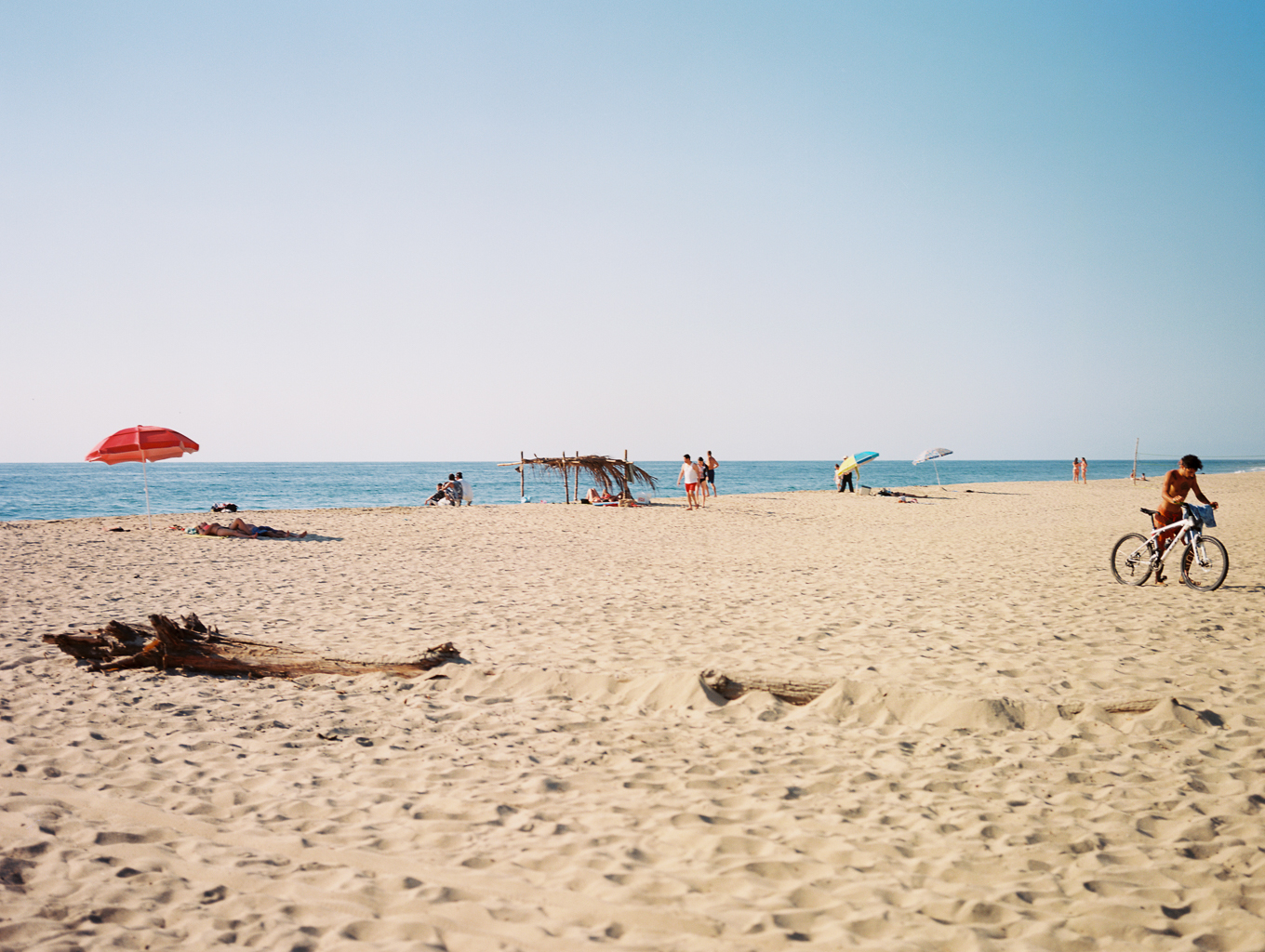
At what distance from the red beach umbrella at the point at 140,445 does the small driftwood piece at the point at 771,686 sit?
1636 centimetres

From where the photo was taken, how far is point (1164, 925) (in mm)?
2664

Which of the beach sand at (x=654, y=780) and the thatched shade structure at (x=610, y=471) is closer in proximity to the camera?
the beach sand at (x=654, y=780)

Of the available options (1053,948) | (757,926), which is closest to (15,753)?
(757,926)

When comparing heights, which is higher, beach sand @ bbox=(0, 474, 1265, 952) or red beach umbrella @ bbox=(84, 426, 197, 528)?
red beach umbrella @ bbox=(84, 426, 197, 528)

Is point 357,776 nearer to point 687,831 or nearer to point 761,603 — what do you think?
point 687,831

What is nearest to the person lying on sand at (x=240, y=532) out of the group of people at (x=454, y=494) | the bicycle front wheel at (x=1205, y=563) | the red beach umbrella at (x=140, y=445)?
the red beach umbrella at (x=140, y=445)

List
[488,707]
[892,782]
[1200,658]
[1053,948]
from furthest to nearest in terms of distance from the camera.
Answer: [1200,658] → [488,707] → [892,782] → [1053,948]

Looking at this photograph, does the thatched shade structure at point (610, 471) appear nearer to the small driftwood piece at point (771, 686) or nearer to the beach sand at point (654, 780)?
the beach sand at point (654, 780)

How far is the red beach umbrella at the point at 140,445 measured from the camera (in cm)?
1666

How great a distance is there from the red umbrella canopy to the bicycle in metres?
18.7

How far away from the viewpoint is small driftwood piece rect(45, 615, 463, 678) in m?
5.73

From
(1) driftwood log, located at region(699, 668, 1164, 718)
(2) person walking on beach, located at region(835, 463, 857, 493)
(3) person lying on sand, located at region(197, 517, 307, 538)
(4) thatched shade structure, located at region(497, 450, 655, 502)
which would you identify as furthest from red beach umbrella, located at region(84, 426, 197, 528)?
(2) person walking on beach, located at region(835, 463, 857, 493)

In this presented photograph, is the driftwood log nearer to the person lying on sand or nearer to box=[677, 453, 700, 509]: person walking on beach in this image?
the person lying on sand

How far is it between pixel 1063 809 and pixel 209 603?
351 inches
